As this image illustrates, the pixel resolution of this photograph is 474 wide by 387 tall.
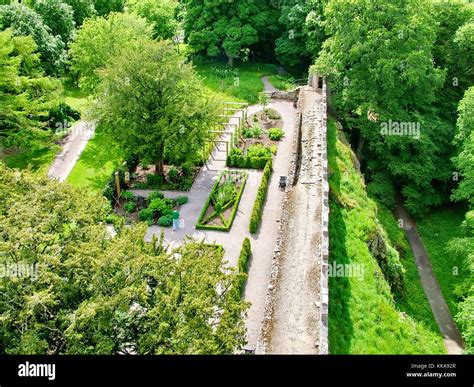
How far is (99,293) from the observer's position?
62.4 ft

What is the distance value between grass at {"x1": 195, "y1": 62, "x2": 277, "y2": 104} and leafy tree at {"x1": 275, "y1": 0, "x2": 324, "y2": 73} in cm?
342

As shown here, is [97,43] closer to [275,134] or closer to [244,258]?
[275,134]

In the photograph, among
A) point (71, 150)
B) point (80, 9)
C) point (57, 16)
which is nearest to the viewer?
point (71, 150)

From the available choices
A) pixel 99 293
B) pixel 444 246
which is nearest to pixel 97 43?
pixel 99 293

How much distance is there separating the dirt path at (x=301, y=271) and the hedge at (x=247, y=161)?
4.16 m

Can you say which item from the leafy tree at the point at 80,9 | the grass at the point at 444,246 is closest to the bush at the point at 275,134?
the grass at the point at 444,246

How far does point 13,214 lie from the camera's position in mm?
21641

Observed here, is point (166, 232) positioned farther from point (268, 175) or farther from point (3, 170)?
point (3, 170)

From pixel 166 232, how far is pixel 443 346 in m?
19.4

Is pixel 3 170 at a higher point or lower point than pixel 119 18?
lower

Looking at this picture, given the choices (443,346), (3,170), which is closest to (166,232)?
(3,170)

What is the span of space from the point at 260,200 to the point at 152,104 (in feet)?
35.8

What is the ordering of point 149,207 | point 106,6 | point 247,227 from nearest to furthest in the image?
1. point 247,227
2. point 149,207
3. point 106,6

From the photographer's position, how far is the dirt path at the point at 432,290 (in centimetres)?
3222
